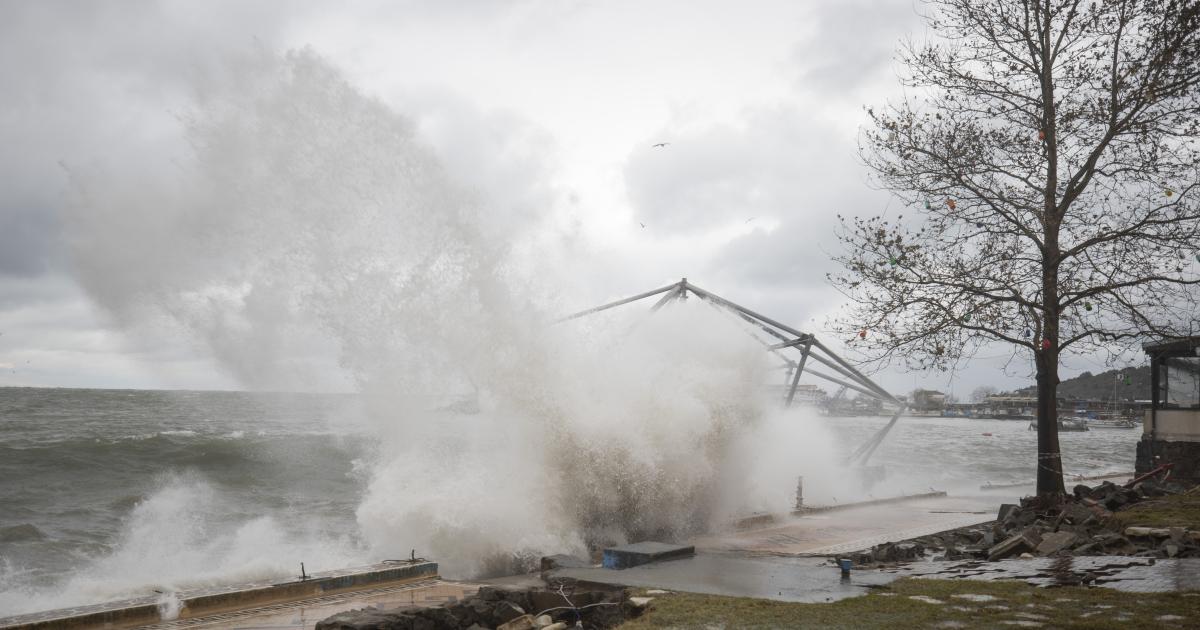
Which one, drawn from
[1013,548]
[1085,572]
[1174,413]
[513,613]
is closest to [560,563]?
[513,613]

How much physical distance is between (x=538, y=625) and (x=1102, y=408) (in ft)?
512

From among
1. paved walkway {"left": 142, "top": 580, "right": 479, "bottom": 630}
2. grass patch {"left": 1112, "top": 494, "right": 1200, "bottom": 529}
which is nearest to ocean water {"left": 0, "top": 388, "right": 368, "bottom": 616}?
paved walkway {"left": 142, "top": 580, "right": 479, "bottom": 630}

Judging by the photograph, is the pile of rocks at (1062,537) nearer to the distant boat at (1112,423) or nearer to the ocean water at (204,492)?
the ocean water at (204,492)

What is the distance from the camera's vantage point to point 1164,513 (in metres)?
12.5

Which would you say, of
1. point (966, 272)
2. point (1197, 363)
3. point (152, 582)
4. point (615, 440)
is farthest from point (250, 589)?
point (1197, 363)

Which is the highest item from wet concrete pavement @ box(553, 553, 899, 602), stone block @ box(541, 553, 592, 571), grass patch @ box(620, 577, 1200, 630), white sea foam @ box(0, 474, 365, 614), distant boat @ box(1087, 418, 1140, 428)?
grass patch @ box(620, 577, 1200, 630)

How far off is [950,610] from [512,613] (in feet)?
13.2

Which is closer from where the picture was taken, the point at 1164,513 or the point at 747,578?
the point at 747,578

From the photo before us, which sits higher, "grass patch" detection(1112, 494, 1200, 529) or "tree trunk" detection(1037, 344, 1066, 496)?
"tree trunk" detection(1037, 344, 1066, 496)

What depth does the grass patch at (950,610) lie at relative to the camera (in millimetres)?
6656

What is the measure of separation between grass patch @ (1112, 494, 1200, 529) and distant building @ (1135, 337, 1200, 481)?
4.35m

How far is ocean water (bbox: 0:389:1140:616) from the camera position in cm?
1519

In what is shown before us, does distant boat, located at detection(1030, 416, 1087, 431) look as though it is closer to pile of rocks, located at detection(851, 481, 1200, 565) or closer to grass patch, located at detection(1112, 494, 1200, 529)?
pile of rocks, located at detection(851, 481, 1200, 565)

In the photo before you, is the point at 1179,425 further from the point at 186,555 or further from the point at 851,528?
the point at 186,555
